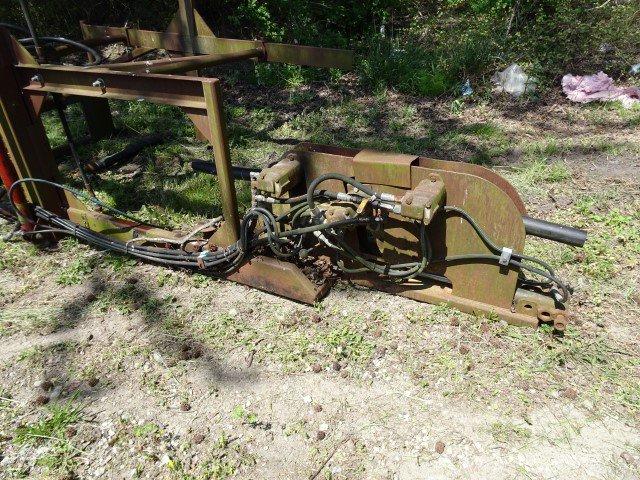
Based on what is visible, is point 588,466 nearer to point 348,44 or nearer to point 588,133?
point 588,133

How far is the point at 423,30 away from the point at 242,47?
16.5ft

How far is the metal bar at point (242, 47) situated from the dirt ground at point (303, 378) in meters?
1.99

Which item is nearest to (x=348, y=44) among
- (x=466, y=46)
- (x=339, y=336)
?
(x=466, y=46)

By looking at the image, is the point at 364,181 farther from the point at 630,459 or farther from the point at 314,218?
the point at 630,459

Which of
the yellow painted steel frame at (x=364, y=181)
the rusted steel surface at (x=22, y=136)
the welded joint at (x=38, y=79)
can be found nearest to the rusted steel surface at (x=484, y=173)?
the yellow painted steel frame at (x=364, y=181)

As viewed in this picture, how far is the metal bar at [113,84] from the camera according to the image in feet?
9.32

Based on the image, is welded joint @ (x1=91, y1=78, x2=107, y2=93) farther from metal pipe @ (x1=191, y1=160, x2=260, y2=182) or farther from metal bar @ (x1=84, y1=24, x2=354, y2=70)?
metal bar @ (x1=84, y1=24, x2=354, y2=70)

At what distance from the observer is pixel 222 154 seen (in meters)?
2.91

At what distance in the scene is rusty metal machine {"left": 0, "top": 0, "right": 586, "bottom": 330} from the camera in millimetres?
2701

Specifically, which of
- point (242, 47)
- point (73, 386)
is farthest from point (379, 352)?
point (242, 47)

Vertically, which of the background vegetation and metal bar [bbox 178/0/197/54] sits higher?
metal bar [bbox 178/0/197/54]

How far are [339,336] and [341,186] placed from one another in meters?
0.90

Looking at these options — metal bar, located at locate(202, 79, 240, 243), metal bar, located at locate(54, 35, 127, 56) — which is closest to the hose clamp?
metal bar, located at locate(202, 79, 240, 243)

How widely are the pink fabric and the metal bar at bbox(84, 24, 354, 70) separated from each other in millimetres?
3527
